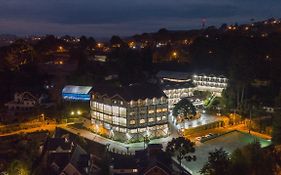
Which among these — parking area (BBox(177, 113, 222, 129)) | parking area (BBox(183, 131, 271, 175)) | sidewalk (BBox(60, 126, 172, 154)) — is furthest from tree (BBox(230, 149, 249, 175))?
parking area (BBox(177, 113, 222, 129))

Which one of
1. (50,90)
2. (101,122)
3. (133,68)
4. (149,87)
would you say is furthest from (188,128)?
(50,90)

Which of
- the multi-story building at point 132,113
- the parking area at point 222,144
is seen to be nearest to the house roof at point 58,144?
the multi-story building at point 132,113

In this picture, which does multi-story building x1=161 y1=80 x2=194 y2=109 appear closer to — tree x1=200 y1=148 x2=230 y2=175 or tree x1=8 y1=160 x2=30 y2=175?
tree x1=200 y1=148 x2=230 y2=175

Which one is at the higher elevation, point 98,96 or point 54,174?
point 98,96

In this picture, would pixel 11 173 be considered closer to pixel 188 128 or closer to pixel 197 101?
pixel 188 128

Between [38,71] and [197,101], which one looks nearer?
[197,101]

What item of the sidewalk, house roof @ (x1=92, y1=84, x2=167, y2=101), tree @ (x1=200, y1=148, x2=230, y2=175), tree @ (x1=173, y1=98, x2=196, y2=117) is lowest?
the sidewalk

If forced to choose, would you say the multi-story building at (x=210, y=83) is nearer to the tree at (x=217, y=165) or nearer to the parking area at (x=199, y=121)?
the parking area at (x=199, y=121)
